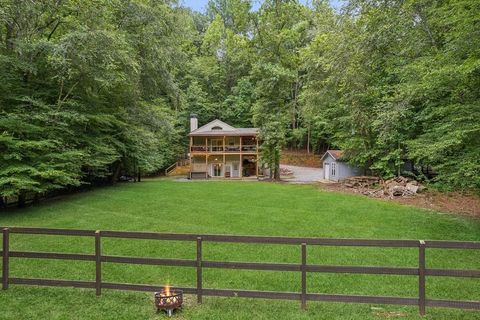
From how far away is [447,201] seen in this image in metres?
17.8

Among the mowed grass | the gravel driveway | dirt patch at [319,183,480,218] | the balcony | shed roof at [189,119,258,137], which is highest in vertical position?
shed roof at [189,119,258,137]

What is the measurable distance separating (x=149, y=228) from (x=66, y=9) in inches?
461

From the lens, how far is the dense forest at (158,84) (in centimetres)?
1146

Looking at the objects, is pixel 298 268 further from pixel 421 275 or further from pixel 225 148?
pixel 225 148

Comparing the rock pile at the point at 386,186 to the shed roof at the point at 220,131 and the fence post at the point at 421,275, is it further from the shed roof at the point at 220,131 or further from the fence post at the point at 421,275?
the fence post at the point at 421,275

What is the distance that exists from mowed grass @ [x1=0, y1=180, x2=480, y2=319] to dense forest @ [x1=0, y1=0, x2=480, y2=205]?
1966mm

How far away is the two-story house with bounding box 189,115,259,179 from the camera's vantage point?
39.2 m

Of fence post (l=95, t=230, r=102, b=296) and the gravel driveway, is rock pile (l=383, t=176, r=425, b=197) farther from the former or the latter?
fence post (l=95, t=230, r=102, b=296)

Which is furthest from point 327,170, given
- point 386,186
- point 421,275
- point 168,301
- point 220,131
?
point 168,301

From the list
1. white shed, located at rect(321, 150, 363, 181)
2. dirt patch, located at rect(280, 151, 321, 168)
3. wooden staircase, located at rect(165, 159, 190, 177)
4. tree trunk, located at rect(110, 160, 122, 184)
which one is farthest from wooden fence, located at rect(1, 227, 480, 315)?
dirt patch, located at rect(280, 151, 321, 168)

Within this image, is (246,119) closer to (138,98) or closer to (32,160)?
(138,98)

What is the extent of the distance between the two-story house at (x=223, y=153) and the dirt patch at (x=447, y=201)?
21096mm

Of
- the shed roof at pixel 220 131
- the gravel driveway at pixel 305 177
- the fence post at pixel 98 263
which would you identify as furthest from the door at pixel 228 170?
the fence post at pixel 98 263

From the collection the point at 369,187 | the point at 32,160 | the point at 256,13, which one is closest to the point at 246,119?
the point at 256,13
